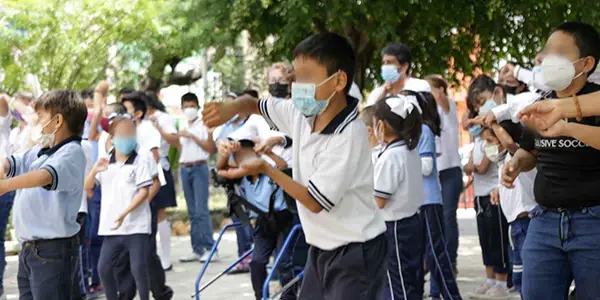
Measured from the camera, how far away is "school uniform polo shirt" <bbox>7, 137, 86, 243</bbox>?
6422 millimetres

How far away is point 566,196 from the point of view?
16.0 feet

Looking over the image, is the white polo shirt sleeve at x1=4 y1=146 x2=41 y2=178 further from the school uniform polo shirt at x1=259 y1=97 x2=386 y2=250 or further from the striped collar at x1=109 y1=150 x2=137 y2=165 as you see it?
the school uniform polo shirt at x1=259 y1=97 x2=386 y2=250

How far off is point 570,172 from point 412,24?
31.5 ft

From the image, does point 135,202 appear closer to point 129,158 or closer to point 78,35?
point 129,158

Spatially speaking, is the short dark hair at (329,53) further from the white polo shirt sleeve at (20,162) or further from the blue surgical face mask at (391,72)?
the blue surgical face mask at (391,72)

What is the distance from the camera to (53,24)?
14.3 meters

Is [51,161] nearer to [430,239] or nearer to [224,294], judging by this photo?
[430,239]

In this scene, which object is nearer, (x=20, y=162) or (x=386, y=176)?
(x=20, y=162)

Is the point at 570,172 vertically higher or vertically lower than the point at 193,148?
higher

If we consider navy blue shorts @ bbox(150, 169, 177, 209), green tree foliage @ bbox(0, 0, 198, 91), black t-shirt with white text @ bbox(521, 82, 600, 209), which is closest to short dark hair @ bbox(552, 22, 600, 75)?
black t-shirt with white text @ bbox(521, 82, 600, 209)

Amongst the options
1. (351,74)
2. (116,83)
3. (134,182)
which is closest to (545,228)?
(351,74)

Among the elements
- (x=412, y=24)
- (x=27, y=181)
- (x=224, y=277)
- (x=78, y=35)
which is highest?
(x=78, y=35)

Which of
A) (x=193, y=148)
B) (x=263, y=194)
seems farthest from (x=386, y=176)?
(x=193, y=148)

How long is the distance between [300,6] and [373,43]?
330cm
